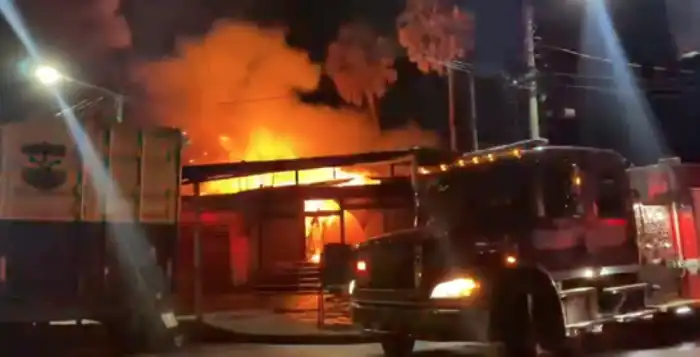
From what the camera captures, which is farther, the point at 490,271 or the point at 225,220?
the point at 225,220

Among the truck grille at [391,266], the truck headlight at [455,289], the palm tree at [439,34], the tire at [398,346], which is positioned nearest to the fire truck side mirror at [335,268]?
the tire at [398,346]

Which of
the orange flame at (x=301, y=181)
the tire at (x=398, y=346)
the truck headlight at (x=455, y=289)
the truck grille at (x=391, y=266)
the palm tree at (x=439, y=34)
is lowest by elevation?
the tire at (x=398, y=346)

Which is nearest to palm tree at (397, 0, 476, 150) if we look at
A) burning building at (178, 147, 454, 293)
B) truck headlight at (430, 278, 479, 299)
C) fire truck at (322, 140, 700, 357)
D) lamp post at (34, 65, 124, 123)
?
burning building at (178, 147, 454, 293)

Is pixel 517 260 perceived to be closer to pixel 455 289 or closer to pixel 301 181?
pixel 455 289

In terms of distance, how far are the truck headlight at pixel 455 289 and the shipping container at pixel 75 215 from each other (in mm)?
4280

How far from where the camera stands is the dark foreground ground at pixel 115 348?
9.15m

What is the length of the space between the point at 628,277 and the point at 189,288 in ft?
35.5

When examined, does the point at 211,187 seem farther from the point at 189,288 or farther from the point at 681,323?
the point at 681,323

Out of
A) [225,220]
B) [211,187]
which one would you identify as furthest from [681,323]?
[211,187]

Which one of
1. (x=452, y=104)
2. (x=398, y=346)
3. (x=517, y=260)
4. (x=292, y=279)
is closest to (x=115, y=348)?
(x=398, y=346)

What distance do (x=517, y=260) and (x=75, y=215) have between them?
5.40 meters

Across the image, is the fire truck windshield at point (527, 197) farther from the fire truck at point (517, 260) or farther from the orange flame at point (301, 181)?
the orange flame at point (301, 181)

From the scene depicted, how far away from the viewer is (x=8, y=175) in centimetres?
874

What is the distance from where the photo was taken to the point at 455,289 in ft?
23.0
